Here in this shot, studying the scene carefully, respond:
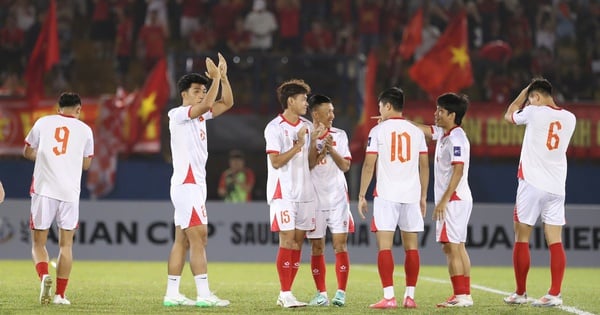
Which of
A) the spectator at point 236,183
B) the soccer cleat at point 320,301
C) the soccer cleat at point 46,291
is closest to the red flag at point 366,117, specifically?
the spectator at point 236,183

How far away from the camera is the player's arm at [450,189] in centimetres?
1062

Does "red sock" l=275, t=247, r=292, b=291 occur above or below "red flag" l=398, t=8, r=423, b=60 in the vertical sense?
below

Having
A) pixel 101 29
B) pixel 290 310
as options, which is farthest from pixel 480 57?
pixel 290 310

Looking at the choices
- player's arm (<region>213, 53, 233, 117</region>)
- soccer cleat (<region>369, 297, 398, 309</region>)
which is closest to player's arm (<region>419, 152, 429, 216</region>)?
soccer cleat (<region>369, 297, 398, 309</region>)

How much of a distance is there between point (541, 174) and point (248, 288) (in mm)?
3942

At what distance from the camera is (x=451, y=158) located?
1079cm

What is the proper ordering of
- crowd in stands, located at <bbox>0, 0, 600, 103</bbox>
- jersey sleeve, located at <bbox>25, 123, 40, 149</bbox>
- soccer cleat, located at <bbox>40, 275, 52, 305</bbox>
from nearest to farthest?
soccer cleat, located at <bbox>40, 275, 52, 305</bbox>, jersey sleeve, located at <bbox>25, 123, 40, 149</bbox>, crowd in stands, located at <bbox>0, 0, 600, 103</bbox>

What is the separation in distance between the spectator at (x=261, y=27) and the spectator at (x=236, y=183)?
4.43 m

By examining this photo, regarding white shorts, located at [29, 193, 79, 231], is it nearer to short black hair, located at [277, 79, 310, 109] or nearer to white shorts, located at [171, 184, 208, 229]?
white shorts, located at [171, 184, 208, 229]

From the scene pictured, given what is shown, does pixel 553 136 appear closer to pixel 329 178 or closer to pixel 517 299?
pixel 517 299

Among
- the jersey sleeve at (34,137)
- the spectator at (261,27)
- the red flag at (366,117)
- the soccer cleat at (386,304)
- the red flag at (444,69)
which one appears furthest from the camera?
the spectator at (261,27)

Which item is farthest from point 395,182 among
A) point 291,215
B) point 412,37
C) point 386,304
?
point 412,37

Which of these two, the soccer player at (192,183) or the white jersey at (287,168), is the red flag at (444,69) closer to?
the white jersey at (287,168)

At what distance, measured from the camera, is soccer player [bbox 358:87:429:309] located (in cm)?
1045
